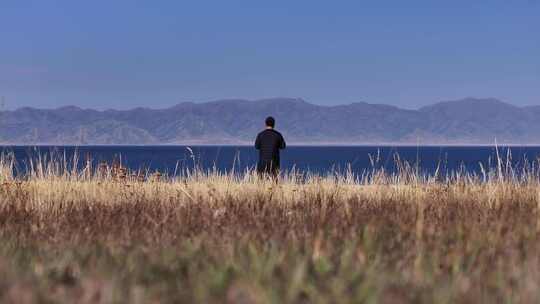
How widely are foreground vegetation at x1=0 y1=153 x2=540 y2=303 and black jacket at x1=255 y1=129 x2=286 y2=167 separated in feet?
19.4

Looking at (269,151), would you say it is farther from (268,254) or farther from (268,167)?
(268,254)

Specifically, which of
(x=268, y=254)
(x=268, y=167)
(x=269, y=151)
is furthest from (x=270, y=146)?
(x=268, y=254)

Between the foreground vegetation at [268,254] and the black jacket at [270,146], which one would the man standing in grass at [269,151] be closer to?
the black jacket at [270,146]

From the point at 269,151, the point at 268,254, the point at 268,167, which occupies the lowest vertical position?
the point at 268,254

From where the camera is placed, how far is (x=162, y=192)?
1157 cm

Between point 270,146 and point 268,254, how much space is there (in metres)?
9.96

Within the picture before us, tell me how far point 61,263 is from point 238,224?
2.29 metres

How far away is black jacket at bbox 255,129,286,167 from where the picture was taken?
1520 centimetres

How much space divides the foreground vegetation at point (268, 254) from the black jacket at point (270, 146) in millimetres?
5914

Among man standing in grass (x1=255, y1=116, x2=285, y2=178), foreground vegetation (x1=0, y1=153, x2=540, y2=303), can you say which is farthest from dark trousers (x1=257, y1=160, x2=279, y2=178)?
foreground vegetation (x1=0, y1=153, x2=540, y2=303)

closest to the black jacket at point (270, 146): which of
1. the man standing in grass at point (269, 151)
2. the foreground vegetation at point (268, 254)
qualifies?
the man standing in grass at point (269, 151)

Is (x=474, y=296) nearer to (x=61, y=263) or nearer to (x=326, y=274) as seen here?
(x=326, y=274)

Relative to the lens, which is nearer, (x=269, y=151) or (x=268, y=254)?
A: (x=268, y=254)

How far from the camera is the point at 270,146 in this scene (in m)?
15.2
